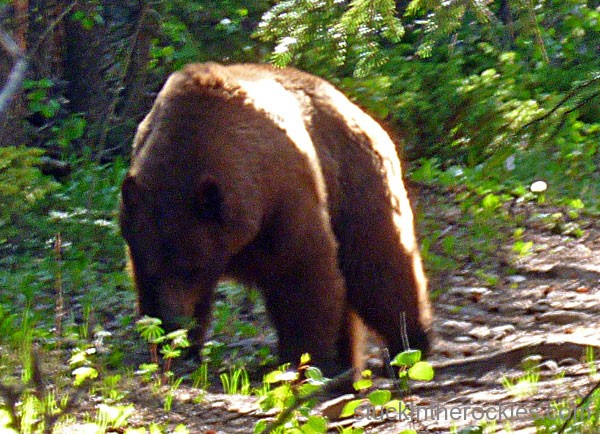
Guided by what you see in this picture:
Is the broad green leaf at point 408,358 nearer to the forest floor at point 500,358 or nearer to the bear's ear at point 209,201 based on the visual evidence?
the forest floor at point 500,358

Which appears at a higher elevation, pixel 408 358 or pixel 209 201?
pixel 209 201

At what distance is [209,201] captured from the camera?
496cm

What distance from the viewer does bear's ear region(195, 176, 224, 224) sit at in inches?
194

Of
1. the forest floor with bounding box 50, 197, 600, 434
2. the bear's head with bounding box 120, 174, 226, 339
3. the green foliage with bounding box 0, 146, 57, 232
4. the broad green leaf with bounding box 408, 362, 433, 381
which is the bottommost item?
the forest floor with bounding box 50, 197, 600, 434

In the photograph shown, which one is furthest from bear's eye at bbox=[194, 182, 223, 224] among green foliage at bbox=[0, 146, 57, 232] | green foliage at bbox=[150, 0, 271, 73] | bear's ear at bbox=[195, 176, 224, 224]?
green foliage at bbox=[150, 0, 271, 73]

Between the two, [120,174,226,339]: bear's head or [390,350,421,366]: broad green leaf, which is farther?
[120,174,226,339]: bear's head

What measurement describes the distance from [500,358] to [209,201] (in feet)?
5.65

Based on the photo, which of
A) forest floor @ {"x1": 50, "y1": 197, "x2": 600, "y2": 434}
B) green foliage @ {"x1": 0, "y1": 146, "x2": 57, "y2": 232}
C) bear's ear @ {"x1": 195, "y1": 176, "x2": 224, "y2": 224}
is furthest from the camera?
green foliage @ {"x1": 0, "y1": 146, "x2": 57, "y2": 232}

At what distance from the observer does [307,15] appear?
4129 mm

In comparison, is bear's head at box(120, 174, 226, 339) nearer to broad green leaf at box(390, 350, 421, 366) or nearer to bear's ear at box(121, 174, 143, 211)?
bear's ear at box(121, 174, 143, 211)

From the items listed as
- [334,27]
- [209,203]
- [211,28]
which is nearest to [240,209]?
[209,203]

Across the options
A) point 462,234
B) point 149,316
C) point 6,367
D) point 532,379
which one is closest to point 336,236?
point 149,316

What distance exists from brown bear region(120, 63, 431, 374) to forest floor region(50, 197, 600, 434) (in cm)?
55

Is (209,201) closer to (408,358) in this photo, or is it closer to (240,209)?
(240,209)
